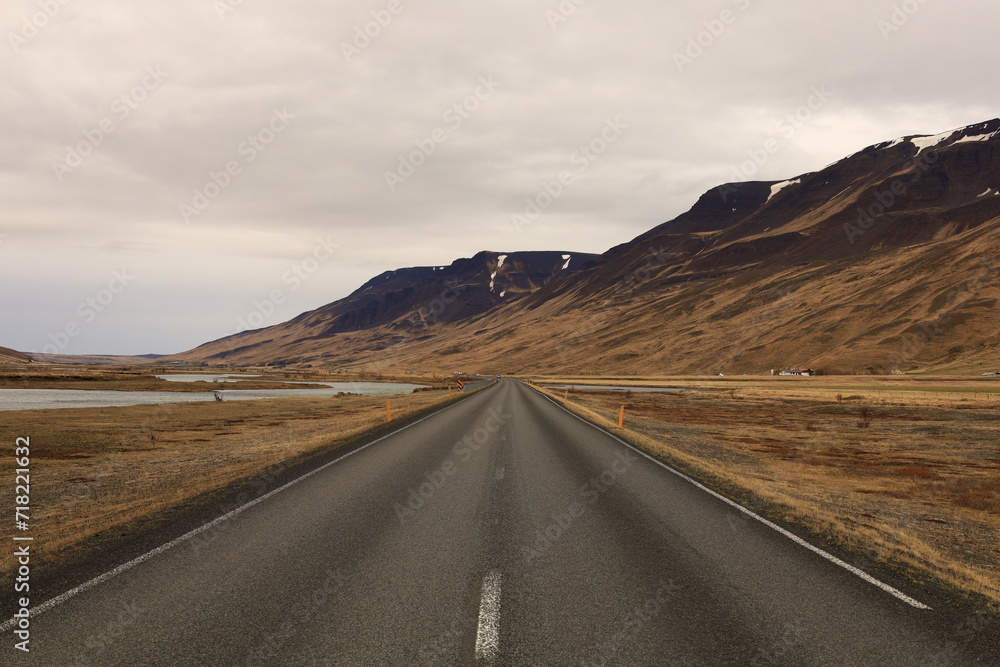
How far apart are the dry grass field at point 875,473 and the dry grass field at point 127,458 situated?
11.2 meters

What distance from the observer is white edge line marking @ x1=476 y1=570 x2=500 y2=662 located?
4.78 metres

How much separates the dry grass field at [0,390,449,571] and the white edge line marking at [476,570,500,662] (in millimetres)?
5718

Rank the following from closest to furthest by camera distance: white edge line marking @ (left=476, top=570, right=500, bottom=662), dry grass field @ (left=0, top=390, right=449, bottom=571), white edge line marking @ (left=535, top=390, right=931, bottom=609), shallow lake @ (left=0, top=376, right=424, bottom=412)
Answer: white edge line marking @ (left=476, top=570, right=500, bottom=662), white edge line marking @ (left=535, top=390, right=931, bottom=609), dry grass field @ (left=0, top=390, right=449, bottom=571), shallow lake @ (left=0, top=376, right=424, bottom=412)

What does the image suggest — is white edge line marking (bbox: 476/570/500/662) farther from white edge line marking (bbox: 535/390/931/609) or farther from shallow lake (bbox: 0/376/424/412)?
shallow lake (bbox: 0/376/424/412)

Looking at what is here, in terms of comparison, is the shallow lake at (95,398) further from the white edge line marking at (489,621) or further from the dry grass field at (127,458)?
the white edge line marking at (489,621)

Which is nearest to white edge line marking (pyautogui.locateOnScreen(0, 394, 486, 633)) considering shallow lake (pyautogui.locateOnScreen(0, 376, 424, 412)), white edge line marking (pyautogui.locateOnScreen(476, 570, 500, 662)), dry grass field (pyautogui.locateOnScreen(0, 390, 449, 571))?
dry grass field (pyautogui.locateOnScreen(0, 390, 449, 571))

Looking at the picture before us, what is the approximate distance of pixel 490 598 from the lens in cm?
589

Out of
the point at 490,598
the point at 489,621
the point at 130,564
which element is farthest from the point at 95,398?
the point at 489,621

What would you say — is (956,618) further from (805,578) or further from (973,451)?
(973,451)

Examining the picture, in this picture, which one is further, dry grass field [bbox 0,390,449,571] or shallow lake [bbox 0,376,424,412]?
shallow lake [bbox 0,376,424,412]

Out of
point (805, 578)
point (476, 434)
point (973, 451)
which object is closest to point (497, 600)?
point (805, 578)

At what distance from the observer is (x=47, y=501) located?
1230 centimetres

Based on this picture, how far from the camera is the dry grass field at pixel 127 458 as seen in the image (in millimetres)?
10172

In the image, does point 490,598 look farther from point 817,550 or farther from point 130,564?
point 817,550
